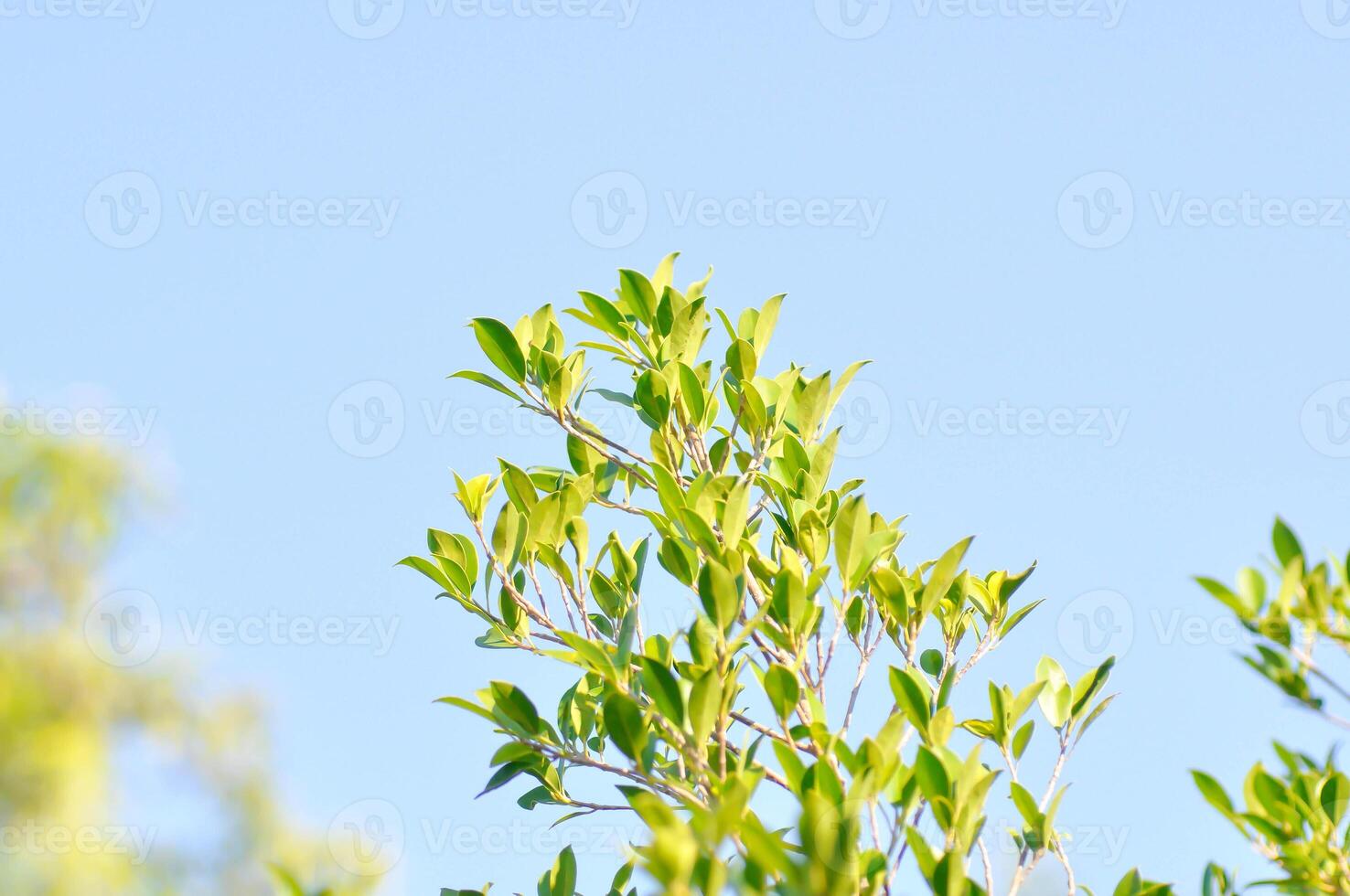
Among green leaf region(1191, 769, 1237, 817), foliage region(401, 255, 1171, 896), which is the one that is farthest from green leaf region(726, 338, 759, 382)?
green leaf region(1191, 769, 1237, 817)

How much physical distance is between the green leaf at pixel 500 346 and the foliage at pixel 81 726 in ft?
26.8

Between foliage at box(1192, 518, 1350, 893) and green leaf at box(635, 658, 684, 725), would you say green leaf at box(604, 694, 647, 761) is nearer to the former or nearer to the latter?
green leaf at box(635, 658, 684, 725)

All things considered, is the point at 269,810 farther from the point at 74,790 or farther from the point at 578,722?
the point at 578,722

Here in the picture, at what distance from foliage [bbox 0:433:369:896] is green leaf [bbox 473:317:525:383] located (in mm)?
8178

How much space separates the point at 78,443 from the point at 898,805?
456 inches

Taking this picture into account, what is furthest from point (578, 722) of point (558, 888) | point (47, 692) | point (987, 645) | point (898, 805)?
point (47, 692)

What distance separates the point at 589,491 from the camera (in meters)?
2.21

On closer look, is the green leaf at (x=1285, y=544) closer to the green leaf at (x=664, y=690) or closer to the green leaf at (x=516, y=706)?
the green leaf at (x=664, y=690)

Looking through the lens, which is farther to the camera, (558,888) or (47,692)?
(47,692)

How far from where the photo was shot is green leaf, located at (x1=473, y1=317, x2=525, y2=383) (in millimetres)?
2289

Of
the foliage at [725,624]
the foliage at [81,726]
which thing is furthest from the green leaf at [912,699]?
the foliage at [81,726]

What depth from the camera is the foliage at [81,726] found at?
8719 mm

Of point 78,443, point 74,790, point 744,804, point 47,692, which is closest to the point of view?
point 744,804

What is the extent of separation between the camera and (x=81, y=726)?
9.73 m
